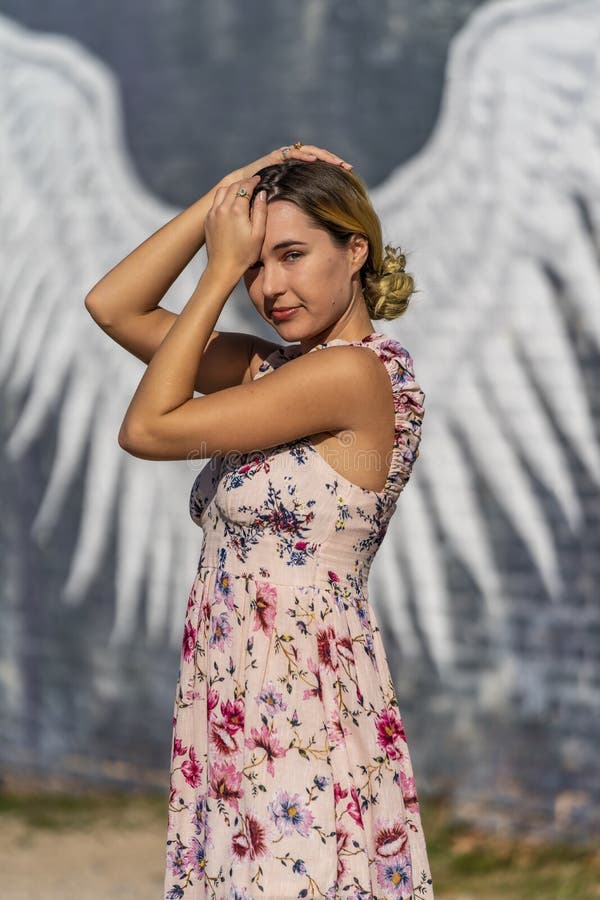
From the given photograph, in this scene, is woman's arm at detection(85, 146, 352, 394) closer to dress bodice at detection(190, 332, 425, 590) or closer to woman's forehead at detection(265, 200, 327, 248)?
woman's forehead at detection(265, 200, 327, 248)

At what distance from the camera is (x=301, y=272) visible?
5.90 feet

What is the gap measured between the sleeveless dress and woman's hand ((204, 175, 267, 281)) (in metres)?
0.20

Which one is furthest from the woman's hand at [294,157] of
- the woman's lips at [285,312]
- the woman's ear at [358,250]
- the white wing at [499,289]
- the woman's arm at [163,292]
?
the white wing at [499,289]

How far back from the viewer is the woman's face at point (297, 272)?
1.79m

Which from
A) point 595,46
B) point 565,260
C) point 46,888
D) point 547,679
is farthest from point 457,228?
point 46,888

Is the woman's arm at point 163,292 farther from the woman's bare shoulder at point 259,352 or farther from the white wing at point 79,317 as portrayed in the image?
the white wing at point 79,317

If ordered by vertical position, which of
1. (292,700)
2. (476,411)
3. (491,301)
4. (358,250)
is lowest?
(292,700)

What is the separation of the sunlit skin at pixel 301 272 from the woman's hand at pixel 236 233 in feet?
0.08

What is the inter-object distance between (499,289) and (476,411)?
38 cm

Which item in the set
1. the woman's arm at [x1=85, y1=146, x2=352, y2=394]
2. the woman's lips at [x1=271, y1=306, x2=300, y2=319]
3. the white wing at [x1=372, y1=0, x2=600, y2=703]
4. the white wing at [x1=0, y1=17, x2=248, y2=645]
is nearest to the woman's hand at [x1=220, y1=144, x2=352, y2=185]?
the woman's arm at [x1=85, y1=146, x2=352, y2=394]

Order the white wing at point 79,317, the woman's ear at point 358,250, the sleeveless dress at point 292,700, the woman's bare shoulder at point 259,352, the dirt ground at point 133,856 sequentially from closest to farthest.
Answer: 1. the sleeveless dress at point 292,700
2. the woman's ear at point 358,250
3. the woman's bare shoulder at point 259,352
4. the dirt ground at point 133,856
5. the white wing at point 79,317

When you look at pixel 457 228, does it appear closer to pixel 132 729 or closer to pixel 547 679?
pixel 547 679

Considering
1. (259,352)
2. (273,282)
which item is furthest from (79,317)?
(273,282)

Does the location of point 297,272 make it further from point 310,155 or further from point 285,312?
point 310,155
